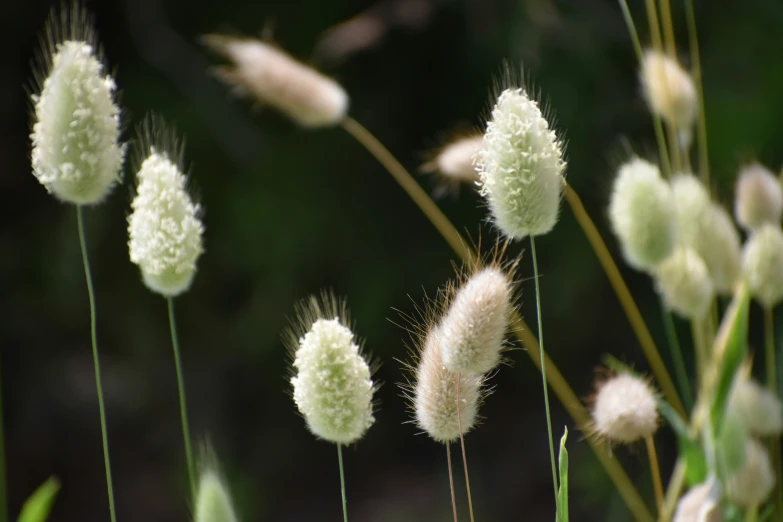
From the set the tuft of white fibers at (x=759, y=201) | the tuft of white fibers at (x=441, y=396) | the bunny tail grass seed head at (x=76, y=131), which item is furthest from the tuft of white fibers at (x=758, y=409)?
the bunny tail grass seed head at (x=76, y=131)

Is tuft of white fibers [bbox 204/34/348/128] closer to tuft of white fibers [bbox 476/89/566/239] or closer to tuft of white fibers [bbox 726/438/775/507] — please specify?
tuft of white fibers [bbox 476/89/566/239]

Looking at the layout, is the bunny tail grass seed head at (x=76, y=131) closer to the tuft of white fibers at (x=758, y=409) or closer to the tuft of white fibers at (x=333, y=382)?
the tuft of white fibers at (x=333, y=382)

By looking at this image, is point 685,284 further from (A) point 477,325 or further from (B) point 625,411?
(A) point 477,325

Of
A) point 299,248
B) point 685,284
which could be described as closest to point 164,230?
point 685,284

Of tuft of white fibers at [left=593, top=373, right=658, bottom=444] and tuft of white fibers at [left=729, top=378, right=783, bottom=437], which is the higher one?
tuft of white fibers at [left=729, top=378, right=783, bottom=437]

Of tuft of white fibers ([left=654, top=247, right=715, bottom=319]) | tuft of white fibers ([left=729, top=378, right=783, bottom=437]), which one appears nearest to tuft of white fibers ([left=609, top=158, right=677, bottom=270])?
tuft of white fibers ([left=654, top=247, right=715, bottom=319])

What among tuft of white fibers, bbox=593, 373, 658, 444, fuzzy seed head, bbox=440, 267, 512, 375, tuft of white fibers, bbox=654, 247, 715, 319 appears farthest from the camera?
tuft of white fibers, bbox=654, 247, 715, 319

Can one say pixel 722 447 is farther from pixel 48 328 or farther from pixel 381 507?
pixel 48 328
